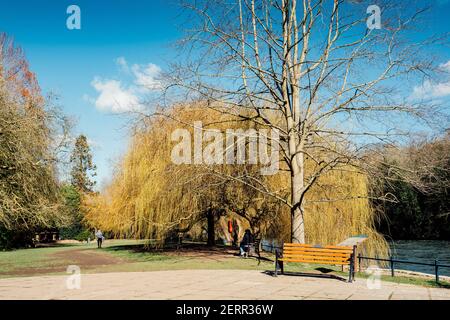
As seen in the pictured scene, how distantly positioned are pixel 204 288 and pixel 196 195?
26.4ft

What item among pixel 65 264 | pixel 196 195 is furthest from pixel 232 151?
pixel 65 264

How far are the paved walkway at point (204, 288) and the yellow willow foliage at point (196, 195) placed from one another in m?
4.86

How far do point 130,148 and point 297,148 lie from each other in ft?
30.7

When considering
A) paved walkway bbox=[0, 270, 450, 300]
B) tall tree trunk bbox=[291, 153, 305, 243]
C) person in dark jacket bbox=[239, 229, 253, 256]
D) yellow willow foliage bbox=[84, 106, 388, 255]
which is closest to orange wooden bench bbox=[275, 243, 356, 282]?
paved walkway bbox=[0, 270, 450, 300]

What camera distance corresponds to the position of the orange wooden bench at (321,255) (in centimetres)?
962

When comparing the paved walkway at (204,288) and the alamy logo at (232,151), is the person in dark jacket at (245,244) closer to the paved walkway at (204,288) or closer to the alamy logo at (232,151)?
the alamy logo at (232,151)

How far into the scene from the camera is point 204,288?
8.40 metres

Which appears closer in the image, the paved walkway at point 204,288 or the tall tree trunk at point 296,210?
the paved walkway at point 204,288

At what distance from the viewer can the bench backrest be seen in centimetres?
974

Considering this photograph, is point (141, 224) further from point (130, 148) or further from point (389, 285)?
point (389, 285)

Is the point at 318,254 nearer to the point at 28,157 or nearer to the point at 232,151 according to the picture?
the point at 232,151

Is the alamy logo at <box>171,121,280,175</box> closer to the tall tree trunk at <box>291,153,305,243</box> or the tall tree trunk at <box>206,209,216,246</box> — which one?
the tall tree trunk at <box>291,153,305,243</box>

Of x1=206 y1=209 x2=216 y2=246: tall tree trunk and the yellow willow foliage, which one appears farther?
x1=206 y1=209 x2=216 y2=246: tall tree trunk

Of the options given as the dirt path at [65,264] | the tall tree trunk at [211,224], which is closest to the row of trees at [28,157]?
Answer: the dirt path at [65,264]
